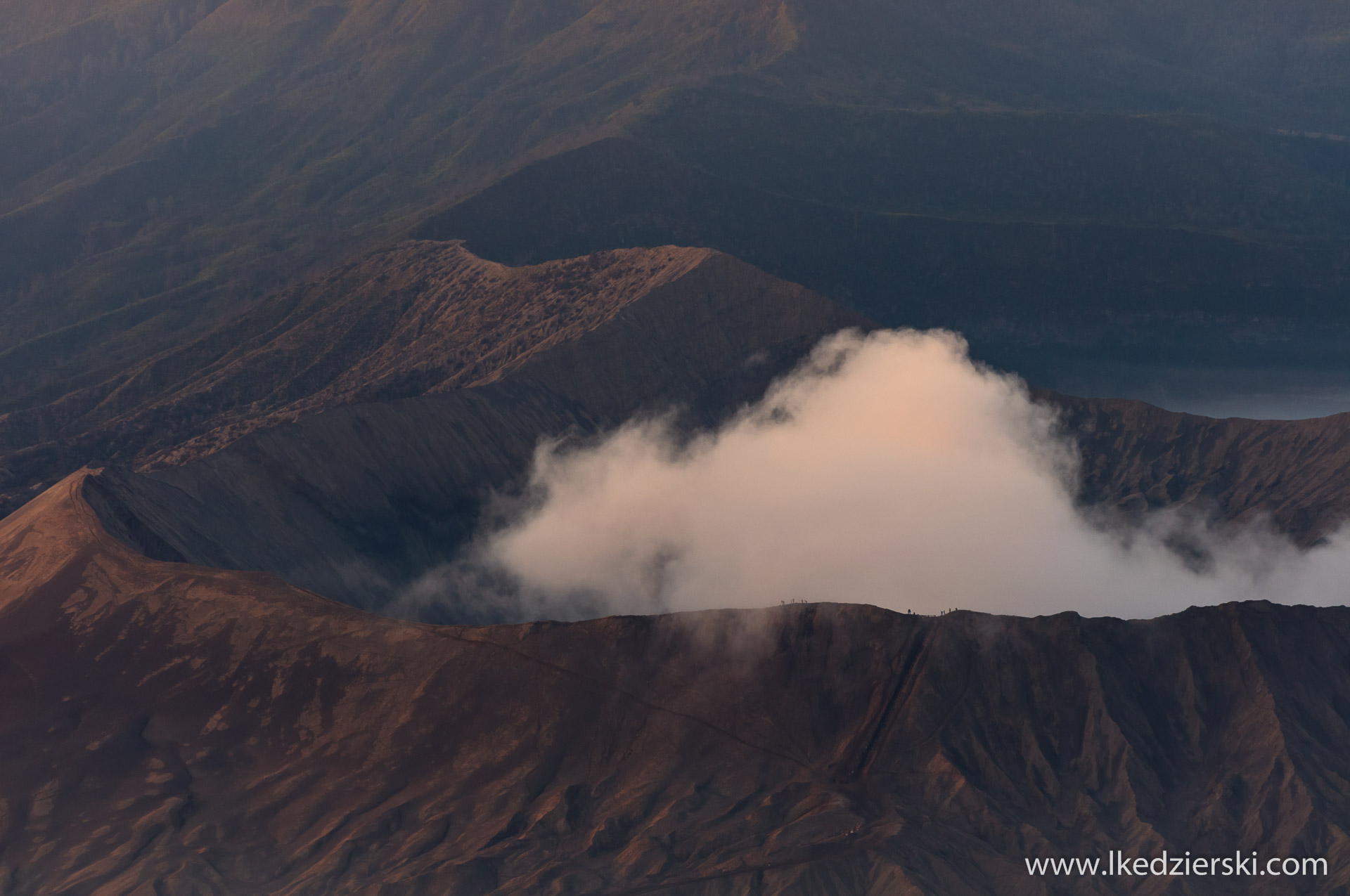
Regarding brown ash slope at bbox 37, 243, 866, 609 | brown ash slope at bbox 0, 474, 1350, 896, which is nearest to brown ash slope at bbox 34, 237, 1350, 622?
brown ash slope at bbox 37, 243, 866, 609

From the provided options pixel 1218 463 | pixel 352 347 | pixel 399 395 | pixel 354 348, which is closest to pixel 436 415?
pixel 399 395

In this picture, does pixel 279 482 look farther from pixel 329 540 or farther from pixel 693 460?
pixel 693 460

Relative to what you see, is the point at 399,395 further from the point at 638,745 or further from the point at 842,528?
the point at 638,745

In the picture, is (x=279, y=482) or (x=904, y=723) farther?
(x=279, y=482)

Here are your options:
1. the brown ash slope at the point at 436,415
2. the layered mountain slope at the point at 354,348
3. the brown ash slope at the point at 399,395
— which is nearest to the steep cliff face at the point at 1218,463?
Answer: the brown ash slope at the point at 436,415

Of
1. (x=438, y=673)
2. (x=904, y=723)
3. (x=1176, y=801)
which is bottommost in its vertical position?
(x=1176, y=801)

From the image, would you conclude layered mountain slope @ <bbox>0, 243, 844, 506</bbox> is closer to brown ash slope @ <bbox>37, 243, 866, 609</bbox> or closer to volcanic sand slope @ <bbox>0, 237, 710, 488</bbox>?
volcanic sand slope @ <bbox>0, 237, 710, 488</bbox>

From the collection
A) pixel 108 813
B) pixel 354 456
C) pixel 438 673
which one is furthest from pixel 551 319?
pixel 108 813
